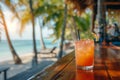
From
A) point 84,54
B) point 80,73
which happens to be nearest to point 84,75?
point 80,73

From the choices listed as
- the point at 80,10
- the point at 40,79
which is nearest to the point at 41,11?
the point at 80,10

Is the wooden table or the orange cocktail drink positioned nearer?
the wooden table

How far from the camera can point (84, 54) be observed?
164 centimetres

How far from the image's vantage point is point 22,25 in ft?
51.1

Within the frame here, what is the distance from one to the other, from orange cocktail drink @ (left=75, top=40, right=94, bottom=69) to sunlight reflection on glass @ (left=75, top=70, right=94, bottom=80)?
0.08 m

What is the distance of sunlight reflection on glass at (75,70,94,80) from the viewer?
53.0 inches

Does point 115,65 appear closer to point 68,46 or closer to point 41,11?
point 41,11

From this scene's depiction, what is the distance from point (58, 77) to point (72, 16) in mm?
17106

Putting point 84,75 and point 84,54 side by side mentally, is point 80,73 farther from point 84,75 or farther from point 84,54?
point 84,54

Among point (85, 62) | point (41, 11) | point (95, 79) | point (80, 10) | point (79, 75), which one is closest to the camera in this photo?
point (95, 79)

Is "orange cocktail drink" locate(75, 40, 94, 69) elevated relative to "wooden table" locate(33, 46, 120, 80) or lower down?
elevated

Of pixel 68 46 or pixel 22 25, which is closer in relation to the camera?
pixel 22 25

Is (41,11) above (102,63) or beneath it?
above

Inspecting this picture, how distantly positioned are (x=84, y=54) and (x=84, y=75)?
241 millimetres
